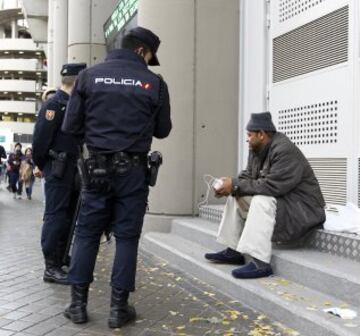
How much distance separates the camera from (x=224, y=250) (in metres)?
5.42

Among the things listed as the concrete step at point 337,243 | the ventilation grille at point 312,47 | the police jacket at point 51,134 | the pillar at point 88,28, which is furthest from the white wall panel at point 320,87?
the pillar at point 88,28

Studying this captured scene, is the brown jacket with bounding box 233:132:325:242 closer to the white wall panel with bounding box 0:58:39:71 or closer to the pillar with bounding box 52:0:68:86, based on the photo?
the pillar with bounding box 52:0:68:86

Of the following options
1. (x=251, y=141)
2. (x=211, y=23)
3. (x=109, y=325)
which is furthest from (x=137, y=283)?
(x=211, y=23)

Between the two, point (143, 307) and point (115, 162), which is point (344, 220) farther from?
point (115, 162)

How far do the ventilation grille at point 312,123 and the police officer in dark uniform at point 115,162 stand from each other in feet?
7.56

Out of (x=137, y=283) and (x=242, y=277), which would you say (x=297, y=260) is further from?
(x=137, y=283)

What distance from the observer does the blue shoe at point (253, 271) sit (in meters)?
4.73

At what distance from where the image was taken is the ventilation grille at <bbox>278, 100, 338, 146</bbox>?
227 inches

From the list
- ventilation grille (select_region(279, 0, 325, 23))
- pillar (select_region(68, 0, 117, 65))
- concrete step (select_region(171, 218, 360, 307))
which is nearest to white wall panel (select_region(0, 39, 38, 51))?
pillar (select_region(68, 0, 117, 65))

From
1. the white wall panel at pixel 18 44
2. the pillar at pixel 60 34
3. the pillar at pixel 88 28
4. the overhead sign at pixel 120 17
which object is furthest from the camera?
the white wall panel at pixel 18 44

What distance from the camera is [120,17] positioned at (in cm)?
1159

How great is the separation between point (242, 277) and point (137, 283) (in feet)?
3.69

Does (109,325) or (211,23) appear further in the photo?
(211,23)

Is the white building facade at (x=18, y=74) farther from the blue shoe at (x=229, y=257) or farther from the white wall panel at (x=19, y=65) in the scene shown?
the blue shoe at (x=229, y=257)
